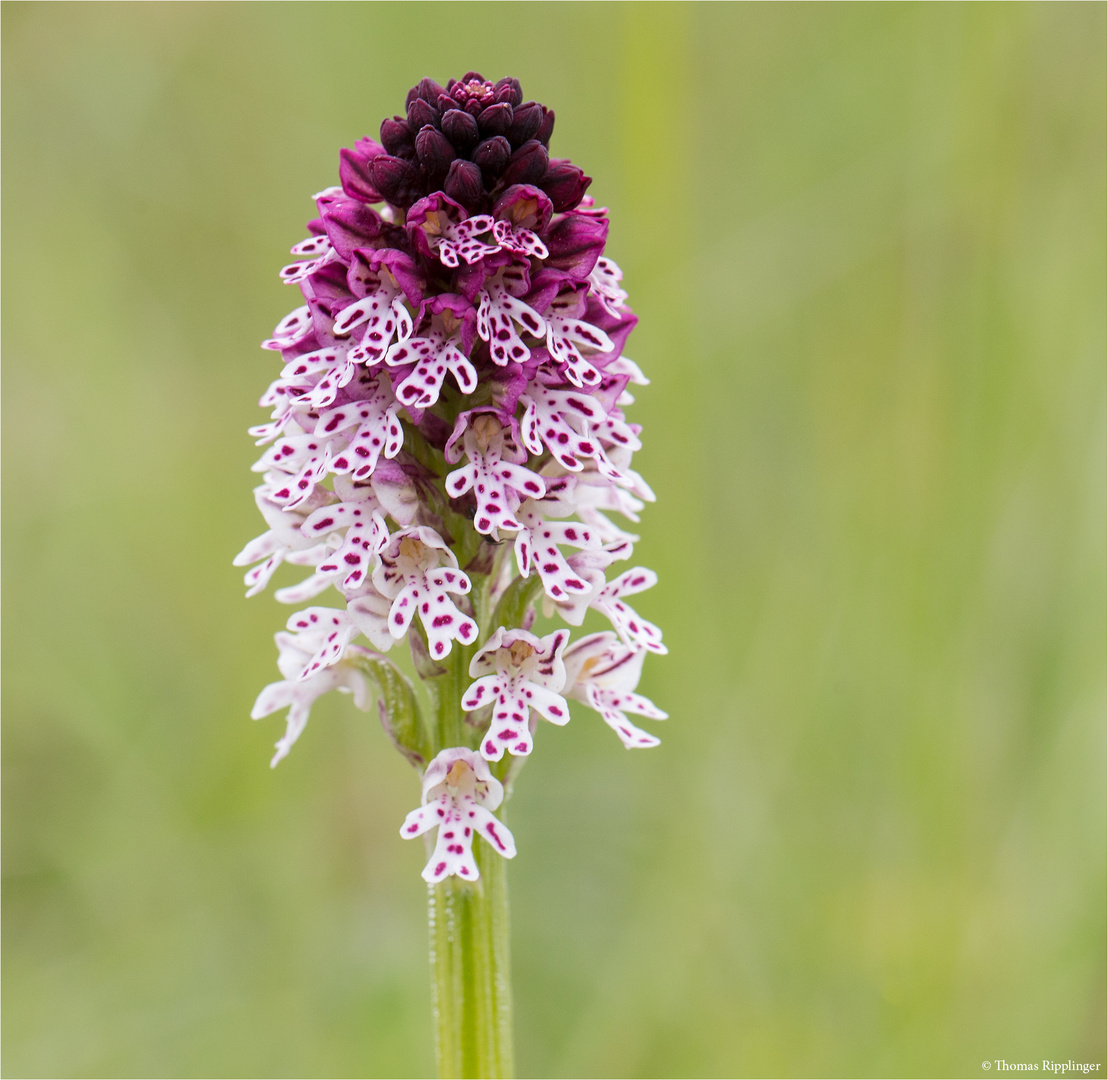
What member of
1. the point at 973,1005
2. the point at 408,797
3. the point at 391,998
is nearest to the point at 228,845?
the point at 408,797

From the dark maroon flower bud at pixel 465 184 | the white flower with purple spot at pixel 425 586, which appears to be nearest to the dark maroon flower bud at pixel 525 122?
the dark maroon flower bud at pixel 465 184

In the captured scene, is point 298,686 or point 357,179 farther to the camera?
point 298,686

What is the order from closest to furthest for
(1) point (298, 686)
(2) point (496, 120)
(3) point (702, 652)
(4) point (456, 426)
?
(4) point (456, 426) → (2) point (496, 120) → (1) point (298, 686) → (3) point (702, 652)

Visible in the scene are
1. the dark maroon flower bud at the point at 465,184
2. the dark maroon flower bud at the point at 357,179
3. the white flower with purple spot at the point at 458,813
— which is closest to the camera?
the white flower with purple spot at the point at 458,813

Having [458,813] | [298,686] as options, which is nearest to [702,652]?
[298,686]

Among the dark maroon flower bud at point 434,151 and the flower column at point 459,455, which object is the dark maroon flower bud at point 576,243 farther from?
the dark maroon flower bud at point 434,151

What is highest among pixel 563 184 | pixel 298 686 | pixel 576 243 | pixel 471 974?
pixel 563 184

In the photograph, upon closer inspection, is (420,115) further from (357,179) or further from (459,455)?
(459,455)
